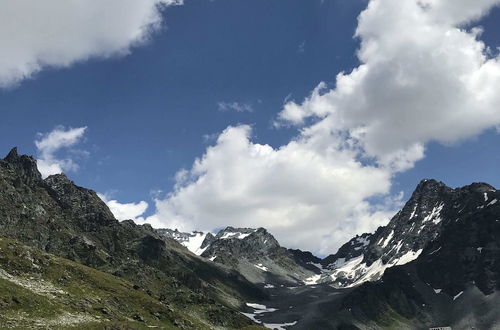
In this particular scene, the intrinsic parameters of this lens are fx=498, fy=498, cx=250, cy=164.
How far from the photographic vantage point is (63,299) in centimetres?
10600

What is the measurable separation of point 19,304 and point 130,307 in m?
50.5

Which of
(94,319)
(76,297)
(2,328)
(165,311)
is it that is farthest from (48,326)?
(165,311)

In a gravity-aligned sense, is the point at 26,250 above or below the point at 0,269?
above

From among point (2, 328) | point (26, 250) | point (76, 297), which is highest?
point (26, 250)

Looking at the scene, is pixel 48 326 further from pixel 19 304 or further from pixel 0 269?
pixel 0 269

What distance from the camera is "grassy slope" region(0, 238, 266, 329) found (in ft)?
287

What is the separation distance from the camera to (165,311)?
146875 mm

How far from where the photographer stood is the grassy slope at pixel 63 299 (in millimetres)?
87500

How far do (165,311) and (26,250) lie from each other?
42.8m

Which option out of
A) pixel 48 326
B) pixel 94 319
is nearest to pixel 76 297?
pixel 94 319

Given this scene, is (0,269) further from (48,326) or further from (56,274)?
(48,326)

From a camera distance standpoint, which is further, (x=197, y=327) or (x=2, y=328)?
(x=197, y=327)

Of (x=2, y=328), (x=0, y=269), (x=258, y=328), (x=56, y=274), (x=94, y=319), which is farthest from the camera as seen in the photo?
(x=258, y=328)

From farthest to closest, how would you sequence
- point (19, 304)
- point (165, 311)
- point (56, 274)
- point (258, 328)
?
point (258, 328) → point (165, 311) → point (56, 274) → point (19, 304)
